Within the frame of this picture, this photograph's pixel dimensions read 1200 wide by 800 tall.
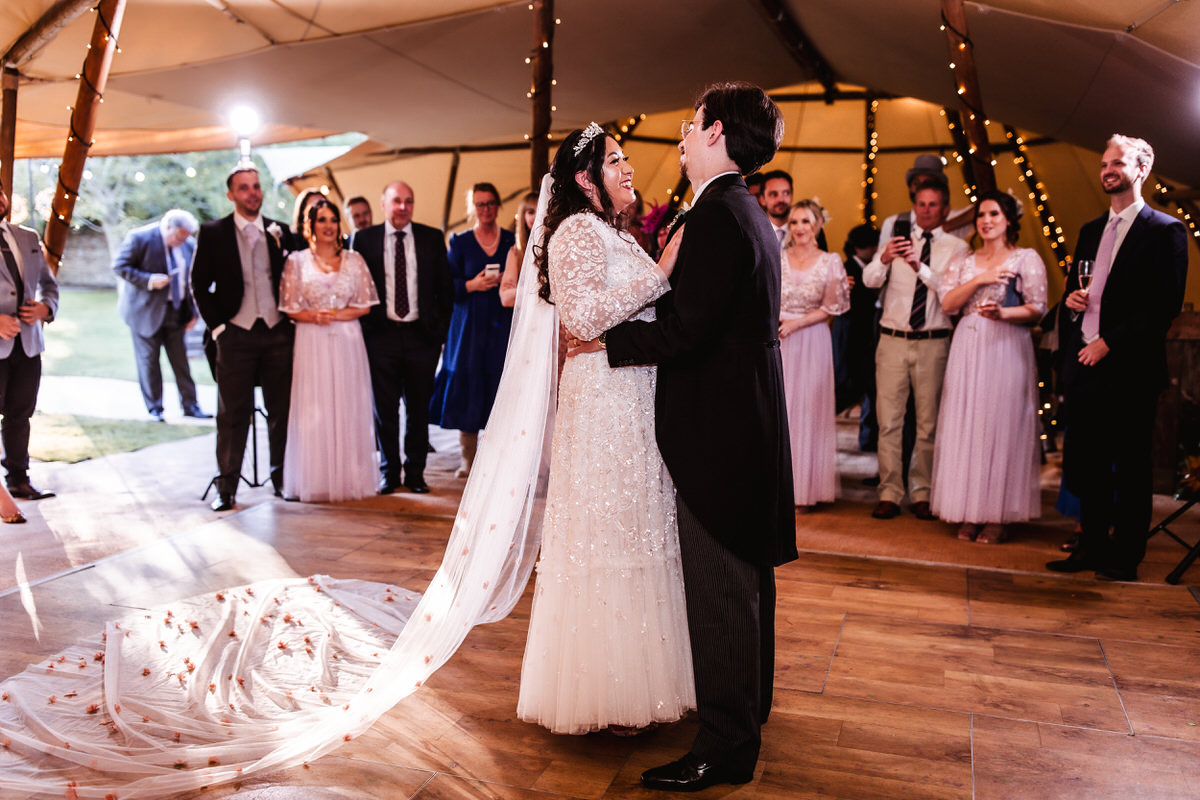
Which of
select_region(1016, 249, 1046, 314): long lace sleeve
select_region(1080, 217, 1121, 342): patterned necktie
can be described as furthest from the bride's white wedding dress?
select_region(1016, 249, 1046, 314): long lace sleeve

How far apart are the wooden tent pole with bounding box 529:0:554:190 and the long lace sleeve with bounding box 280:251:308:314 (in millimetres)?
1418

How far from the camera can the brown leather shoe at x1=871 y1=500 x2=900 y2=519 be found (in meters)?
5.23

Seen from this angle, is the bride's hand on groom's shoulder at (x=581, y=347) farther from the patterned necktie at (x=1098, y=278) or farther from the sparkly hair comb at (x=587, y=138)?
the patterned necktie at (x=1098, y=278)

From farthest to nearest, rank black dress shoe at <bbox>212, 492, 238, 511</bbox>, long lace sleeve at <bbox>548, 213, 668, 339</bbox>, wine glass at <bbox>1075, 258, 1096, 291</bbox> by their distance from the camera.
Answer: black dress shoe at <bbox>212, 492, 238, 511</bbox> → wine glass at <bbox>1075, 258, 1096, 291</bbox> → long lace sleeve at <bbox>548, 213, 668, 339</bbox>

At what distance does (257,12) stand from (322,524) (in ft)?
10.4

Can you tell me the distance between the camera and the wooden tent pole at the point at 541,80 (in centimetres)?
570

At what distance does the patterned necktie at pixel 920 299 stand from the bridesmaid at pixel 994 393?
0.28 metres

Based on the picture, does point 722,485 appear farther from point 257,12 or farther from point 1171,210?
point 1171,210

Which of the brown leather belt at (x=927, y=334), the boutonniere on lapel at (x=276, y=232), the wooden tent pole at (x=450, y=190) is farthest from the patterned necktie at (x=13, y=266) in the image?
the wooden tent pole at (x=450, y=190)

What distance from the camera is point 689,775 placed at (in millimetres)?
2377

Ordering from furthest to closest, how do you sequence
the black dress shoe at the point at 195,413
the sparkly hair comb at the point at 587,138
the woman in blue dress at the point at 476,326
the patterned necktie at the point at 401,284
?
the black dress shoe at the point at 195,413 → the woman in blue dress at the point at 476,326 → the patterned necktie at the point at 401,284 → the sparkly hair comb at the point at 587,138

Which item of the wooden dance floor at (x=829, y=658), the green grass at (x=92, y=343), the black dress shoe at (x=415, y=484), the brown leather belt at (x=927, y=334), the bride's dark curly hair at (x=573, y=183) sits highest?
the bride's dark curly hair at (x=573, y=183)

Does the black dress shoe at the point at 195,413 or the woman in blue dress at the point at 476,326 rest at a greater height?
the woman in blue dress at the point at 476,326

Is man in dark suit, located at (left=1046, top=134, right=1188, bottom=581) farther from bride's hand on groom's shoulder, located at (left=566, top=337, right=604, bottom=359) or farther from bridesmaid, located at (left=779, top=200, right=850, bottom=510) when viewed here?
bride's hand on groom's shoulder, located at (left=566, top=337, right=604, bottom=359)
